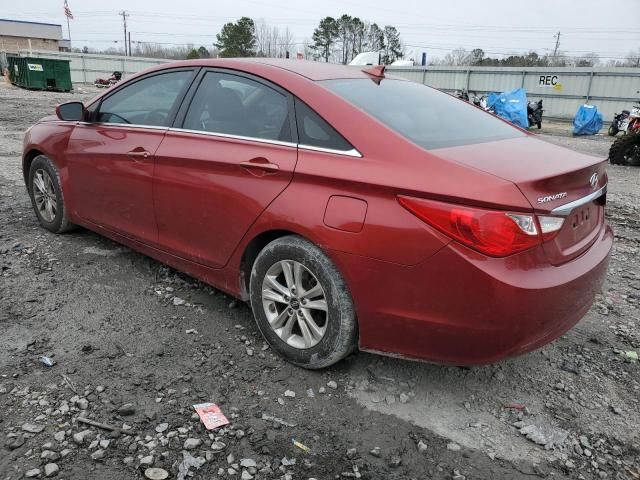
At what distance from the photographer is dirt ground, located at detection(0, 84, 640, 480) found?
230 centimetres

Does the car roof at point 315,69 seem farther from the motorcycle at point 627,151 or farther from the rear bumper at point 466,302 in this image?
the motorcycle at point 627,151

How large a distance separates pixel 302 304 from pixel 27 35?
80.0 metres

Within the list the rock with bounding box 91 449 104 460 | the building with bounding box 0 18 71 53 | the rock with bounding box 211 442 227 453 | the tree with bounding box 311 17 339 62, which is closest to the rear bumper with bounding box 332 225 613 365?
the rock with bounding box 211 442 227 453

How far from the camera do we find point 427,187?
2.33 metres

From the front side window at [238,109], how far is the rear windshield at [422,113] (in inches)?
12.9

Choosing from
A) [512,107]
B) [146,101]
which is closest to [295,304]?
[146,101]

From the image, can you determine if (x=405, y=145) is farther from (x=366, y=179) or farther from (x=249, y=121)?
(x=249, y=121)

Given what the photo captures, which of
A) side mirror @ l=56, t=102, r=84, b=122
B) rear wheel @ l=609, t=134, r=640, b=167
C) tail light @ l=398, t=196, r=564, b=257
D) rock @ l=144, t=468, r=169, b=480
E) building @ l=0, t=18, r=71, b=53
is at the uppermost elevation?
building @ l=0, t=18, r=71, b=53

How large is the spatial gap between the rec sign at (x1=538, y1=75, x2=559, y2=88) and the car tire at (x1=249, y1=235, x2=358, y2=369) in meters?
23.3

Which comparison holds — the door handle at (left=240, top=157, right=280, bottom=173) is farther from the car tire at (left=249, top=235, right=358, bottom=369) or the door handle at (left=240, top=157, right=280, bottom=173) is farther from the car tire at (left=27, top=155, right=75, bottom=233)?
the car tire at (left=27, top=155, right=75, bottom=233)

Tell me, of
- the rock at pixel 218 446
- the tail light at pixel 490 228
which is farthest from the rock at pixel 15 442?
the tail light at pixel 490 228

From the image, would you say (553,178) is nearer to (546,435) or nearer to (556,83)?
(546,435)

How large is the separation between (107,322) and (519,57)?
183 feet

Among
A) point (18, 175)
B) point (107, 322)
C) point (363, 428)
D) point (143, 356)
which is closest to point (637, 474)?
point (363, 428)
